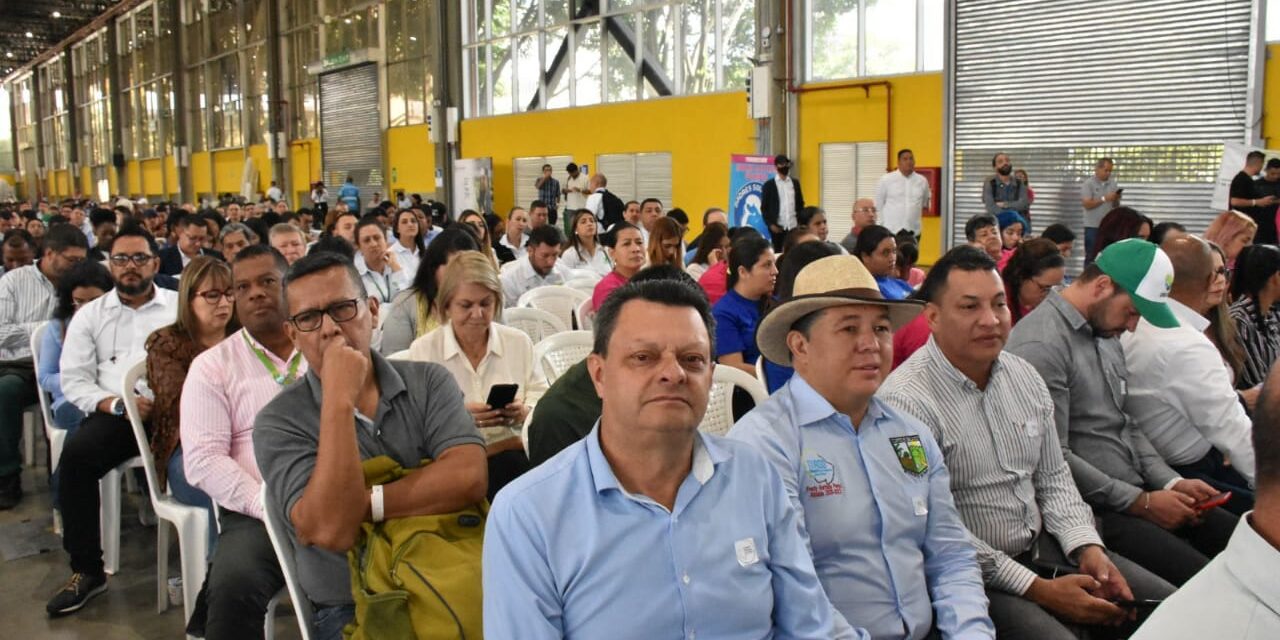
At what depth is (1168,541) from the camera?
9.26 feet

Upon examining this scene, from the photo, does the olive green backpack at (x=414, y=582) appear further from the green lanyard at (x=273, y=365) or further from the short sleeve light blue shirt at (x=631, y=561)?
the green lanyard at (x=273, y=365)

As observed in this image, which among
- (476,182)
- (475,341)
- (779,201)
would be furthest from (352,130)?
(475,341)

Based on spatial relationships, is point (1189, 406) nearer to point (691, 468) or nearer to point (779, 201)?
point (691, 468)

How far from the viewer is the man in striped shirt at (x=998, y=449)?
2.50m

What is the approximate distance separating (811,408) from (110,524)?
123 inches

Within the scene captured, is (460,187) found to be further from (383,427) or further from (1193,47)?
(383,427)

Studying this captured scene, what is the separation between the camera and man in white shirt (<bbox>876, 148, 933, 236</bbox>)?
37.0ft

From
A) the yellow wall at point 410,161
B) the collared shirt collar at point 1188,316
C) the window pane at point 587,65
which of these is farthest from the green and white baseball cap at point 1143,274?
the yellow wall at point 410,161

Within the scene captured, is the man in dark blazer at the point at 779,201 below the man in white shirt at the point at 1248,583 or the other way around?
the other way around

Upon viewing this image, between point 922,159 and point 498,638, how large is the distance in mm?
11247

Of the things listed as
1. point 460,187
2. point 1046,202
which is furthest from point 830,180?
point 460,187

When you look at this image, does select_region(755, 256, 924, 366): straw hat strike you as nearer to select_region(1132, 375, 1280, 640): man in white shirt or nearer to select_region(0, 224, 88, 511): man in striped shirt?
select_region(1132, 375, 1280, 640): man in white shirt

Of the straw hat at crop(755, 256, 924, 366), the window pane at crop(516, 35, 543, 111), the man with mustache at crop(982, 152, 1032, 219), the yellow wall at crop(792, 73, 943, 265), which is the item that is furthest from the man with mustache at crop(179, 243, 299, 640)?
the window pane at crop(516, 35, 543, 111)

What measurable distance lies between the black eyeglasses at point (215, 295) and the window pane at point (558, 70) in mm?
13473
